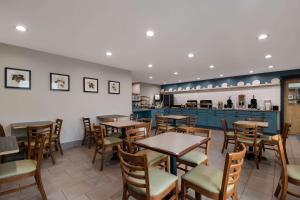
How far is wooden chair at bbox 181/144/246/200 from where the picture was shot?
1.29 metres

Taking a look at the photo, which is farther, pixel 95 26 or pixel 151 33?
pixel 151 33

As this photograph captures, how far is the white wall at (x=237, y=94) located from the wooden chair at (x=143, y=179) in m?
6.58

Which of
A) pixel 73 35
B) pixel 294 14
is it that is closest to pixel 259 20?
pixel 294 14

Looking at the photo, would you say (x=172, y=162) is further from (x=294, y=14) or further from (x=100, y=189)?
(x=294, y=14)

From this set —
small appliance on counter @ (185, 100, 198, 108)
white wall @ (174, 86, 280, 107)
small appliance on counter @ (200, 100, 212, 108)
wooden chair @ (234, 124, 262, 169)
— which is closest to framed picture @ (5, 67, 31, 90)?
wooden chair @ (234, 124, 262, 169)

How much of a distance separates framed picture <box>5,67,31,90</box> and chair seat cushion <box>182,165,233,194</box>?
12.7 ft

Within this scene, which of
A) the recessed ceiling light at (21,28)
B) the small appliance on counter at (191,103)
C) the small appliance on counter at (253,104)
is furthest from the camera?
the small appliance on counter at (191,103)

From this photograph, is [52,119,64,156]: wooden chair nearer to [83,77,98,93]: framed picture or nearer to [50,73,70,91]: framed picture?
[50,73,70,91]: framed picture

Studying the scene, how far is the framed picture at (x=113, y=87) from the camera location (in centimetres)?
508

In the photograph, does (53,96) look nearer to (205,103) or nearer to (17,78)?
(17,78)

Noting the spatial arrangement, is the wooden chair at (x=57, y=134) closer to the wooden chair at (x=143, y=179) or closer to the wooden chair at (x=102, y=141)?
the wooden chair at (x=102, y=141)

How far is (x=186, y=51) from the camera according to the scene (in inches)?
141

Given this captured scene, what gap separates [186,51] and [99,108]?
10.2 feet

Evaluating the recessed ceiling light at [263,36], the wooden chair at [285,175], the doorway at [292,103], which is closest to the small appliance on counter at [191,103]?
the doorway at [292,103]
